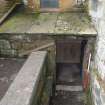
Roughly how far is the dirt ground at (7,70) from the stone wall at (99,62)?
1730 millimetres

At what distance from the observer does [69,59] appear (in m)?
6.68

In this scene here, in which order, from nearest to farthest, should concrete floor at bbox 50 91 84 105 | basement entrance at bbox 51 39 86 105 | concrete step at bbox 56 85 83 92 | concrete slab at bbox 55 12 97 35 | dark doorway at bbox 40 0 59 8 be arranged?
concrete slab at bbox 55 12 97 35 < concrete floor at bbox 50 91 84 105 < basement entrance at bbox 51 39 86 105 < concrete step at bbox 56 85 83 92 < dark doorway at bbox 40 0 59 8

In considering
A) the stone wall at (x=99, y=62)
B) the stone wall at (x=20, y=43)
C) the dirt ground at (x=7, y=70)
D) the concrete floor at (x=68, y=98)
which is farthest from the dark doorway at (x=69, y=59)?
the dirt ground at (x=7, y=70)

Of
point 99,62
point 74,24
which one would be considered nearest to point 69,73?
point 74,24

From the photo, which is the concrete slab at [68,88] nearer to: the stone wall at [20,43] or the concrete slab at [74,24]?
the stone wall at [20,43]

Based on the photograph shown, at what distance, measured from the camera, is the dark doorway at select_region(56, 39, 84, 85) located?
627cm

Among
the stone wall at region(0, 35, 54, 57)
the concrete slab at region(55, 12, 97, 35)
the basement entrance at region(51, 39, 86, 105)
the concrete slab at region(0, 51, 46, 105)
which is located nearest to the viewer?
the concrete slab at region(0, 51, 46, 105)

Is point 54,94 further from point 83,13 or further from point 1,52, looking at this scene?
point 83,13

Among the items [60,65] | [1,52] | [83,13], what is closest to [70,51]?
[60,65]

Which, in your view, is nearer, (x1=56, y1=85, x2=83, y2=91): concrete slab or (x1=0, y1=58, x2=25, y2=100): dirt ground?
(x1=0, y1=58, x2=25, y2=100): dirt ground

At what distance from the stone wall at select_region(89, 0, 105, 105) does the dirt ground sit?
1.73 metres

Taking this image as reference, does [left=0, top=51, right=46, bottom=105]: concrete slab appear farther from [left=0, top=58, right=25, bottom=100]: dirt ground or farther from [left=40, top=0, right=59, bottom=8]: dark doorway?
[left=40, top=0, right=59, bottom=8]: dark doorway

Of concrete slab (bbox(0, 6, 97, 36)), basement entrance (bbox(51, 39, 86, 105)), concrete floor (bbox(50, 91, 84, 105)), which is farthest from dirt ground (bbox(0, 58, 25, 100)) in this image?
concrete floor (bbox(50, 91, 84, 105))

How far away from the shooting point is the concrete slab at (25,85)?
10.1 ft
